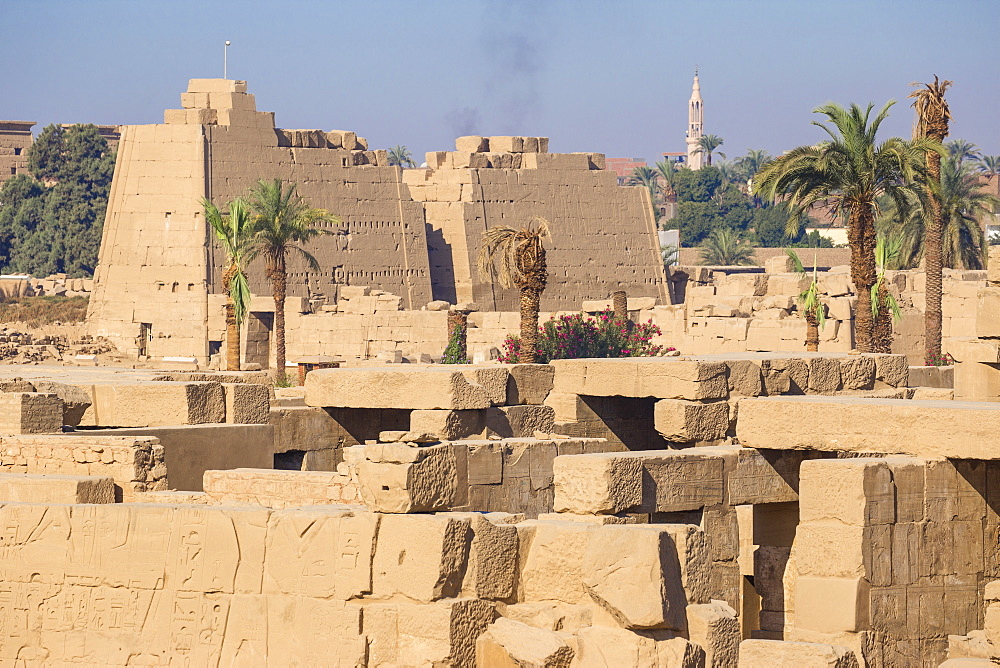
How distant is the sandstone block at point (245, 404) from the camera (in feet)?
37.2

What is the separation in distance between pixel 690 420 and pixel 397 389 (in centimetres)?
202

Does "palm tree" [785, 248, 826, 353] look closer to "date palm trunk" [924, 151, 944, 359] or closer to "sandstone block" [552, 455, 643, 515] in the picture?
"date palm trunk" [924, 151, 944, 359]

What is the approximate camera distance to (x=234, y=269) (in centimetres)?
2972

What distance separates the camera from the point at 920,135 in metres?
25.1

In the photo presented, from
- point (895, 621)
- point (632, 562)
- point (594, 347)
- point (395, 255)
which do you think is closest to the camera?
point (632, 562)

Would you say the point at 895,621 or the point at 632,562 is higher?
the point at 632,562

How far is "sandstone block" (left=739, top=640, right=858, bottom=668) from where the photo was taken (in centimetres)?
695

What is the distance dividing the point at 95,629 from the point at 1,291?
45300 millimetres

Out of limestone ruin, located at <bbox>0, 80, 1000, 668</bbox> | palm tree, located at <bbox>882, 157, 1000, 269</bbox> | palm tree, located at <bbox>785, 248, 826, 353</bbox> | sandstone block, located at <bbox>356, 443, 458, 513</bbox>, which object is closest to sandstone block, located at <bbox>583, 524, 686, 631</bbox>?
limestone ruin, located at <bbox>0, 80, 1000, 668</bbox>

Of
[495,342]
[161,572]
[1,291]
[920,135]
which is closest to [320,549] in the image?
[161,572]

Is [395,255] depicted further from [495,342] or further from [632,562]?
[632,562]

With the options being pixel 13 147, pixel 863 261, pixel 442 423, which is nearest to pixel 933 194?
pixel 863 261

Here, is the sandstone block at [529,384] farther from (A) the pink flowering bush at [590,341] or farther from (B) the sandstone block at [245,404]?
(A) the pink flowering bush at [590,341]

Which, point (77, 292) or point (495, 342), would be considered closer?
point (495, 342)
